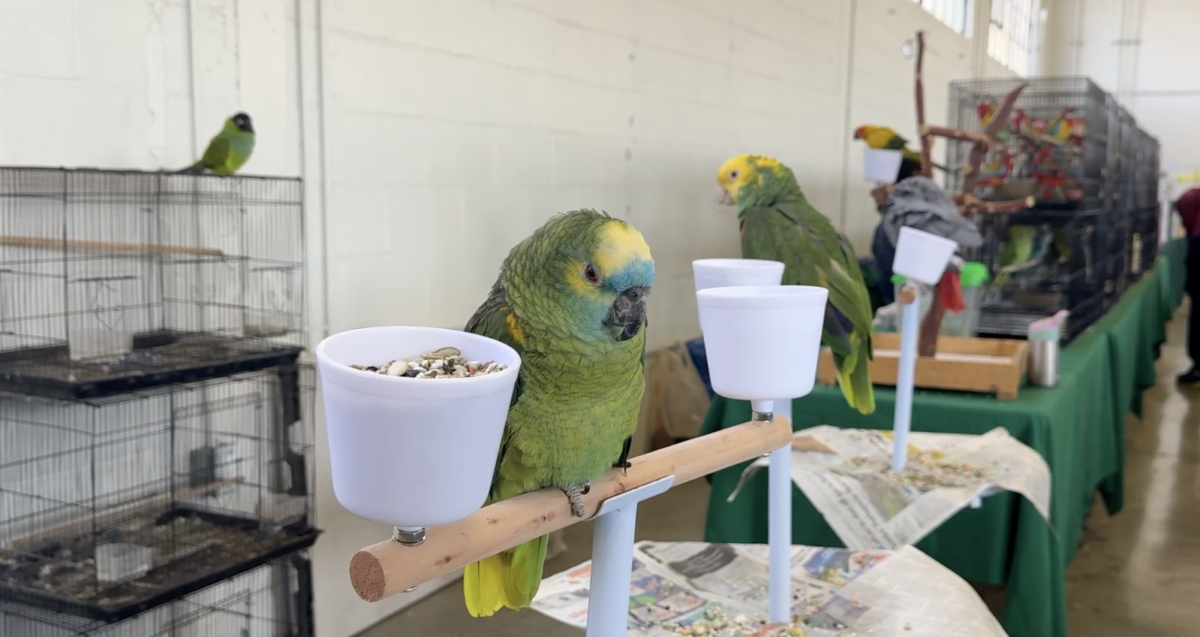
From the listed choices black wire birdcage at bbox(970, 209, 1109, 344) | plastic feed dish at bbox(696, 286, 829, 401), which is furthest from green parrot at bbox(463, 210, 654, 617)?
black wire birdcage at bbox(970, 209, 1109, 344)

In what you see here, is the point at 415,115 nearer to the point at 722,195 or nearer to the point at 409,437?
the point at 722,195

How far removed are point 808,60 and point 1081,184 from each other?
5.99 feet

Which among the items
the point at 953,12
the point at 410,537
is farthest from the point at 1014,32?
the point at 410,537

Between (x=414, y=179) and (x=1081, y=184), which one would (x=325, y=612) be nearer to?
(x=414, y=179)

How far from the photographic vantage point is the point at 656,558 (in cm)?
151

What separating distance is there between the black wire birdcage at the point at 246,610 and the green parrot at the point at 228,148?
2.59 feet

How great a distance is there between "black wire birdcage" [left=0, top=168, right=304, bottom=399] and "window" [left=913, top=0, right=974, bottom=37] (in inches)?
207

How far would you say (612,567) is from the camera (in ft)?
3.07

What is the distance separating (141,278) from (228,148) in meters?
0.33

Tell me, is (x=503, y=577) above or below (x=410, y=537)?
below

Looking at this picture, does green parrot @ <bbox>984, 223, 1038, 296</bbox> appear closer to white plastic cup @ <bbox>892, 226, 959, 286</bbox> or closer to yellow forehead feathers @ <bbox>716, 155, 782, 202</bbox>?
yellow forehead feathers @ <bbox>716, 155, 782, 202</bbox>

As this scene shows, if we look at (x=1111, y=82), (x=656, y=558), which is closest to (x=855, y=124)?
(x=656, y=558)

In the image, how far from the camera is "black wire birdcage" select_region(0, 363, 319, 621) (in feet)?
5.30

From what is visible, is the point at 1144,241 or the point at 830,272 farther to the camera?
the point at 1144,241
